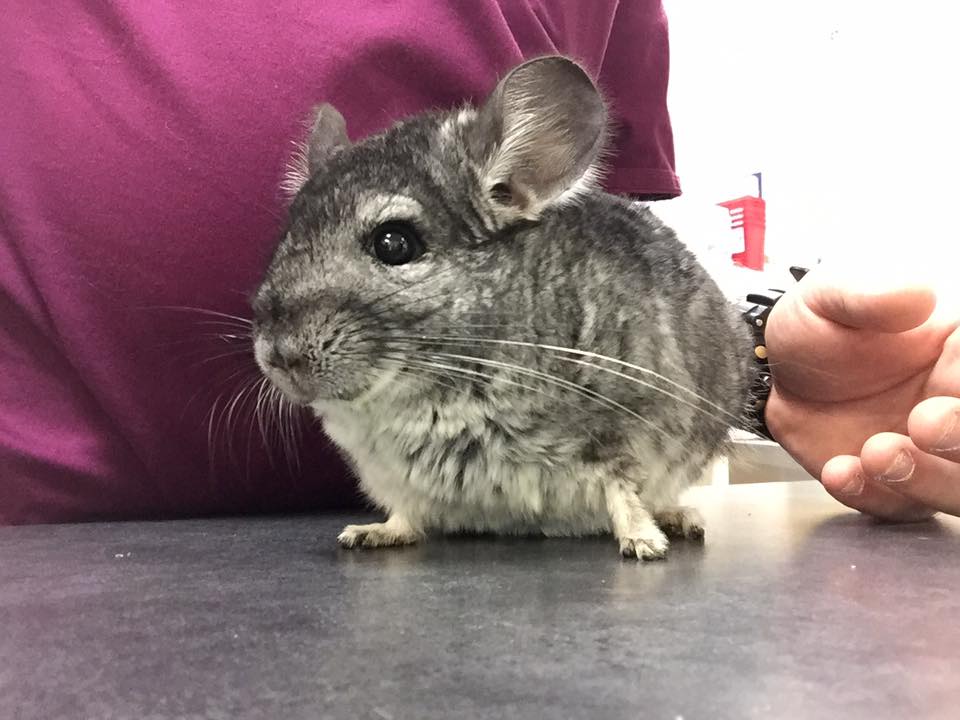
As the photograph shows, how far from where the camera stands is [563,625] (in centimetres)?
60

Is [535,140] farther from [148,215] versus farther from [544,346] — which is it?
[148,215]

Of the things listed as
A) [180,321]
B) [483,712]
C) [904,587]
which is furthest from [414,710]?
[180,321]

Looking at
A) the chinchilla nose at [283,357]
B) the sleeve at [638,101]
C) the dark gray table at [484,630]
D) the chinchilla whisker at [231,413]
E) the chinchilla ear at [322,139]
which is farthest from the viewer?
the sleeve at [638,101]

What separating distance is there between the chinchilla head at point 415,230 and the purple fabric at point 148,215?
0.25 metres

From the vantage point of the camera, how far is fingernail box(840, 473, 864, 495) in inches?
44.0

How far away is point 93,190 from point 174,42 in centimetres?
24

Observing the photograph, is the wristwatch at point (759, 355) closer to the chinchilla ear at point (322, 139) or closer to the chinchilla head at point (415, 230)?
the chinchilla head at point (415, 230)

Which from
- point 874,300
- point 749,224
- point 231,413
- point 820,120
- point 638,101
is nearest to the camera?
point 874,300

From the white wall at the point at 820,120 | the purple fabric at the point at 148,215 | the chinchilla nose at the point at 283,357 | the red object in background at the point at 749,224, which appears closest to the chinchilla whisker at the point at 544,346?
the chinchilla nose at the point at 283,357

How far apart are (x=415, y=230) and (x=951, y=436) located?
622 mm

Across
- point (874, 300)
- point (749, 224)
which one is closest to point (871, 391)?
point (874, 300)

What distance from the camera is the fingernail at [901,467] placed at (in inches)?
40.8

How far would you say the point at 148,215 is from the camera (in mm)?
1169

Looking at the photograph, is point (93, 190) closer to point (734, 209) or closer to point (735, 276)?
point (735, 276)
